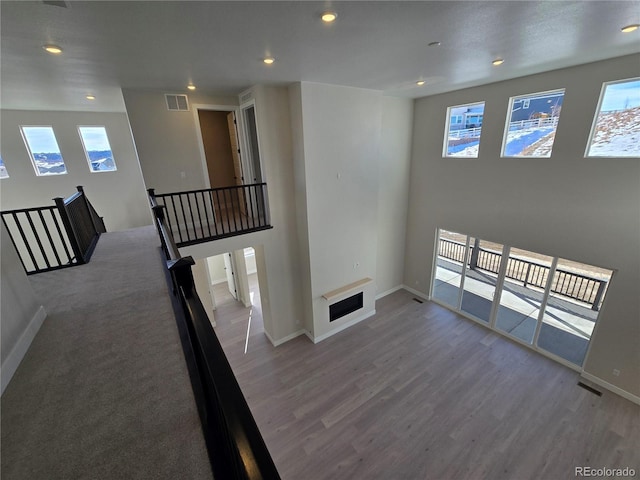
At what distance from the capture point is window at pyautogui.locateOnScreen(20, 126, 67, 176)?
20.4 feet

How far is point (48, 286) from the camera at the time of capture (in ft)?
10.0

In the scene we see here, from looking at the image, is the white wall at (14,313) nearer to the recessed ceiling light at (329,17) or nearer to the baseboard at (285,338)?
the recessed ceiling light at (329,17)

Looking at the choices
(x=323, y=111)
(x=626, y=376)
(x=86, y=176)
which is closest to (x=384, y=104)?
(x=323, y=111)

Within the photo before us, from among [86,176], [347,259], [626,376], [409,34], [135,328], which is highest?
[409,34]

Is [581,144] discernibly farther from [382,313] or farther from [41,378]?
[41,378]

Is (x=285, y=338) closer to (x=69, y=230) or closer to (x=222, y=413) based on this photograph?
(x=69, y=230)

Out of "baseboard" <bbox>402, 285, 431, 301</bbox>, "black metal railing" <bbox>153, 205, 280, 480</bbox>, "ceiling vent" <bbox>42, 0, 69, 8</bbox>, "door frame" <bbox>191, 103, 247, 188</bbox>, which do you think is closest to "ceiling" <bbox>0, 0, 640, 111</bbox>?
"ceiling vent" <bbox>42, 0, 69, 8</bbox>

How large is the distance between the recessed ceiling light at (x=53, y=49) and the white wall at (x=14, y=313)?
1774 mm

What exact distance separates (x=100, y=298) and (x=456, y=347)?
6.33 meters

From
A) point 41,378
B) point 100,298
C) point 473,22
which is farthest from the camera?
point 100,298

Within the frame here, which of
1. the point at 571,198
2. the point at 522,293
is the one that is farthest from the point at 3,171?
the point at 522,293

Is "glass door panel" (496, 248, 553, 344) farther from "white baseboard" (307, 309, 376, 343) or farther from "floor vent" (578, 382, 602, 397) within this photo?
"white baseboard" (307, 309, 376, 343)

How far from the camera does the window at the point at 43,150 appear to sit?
6.22 metres
